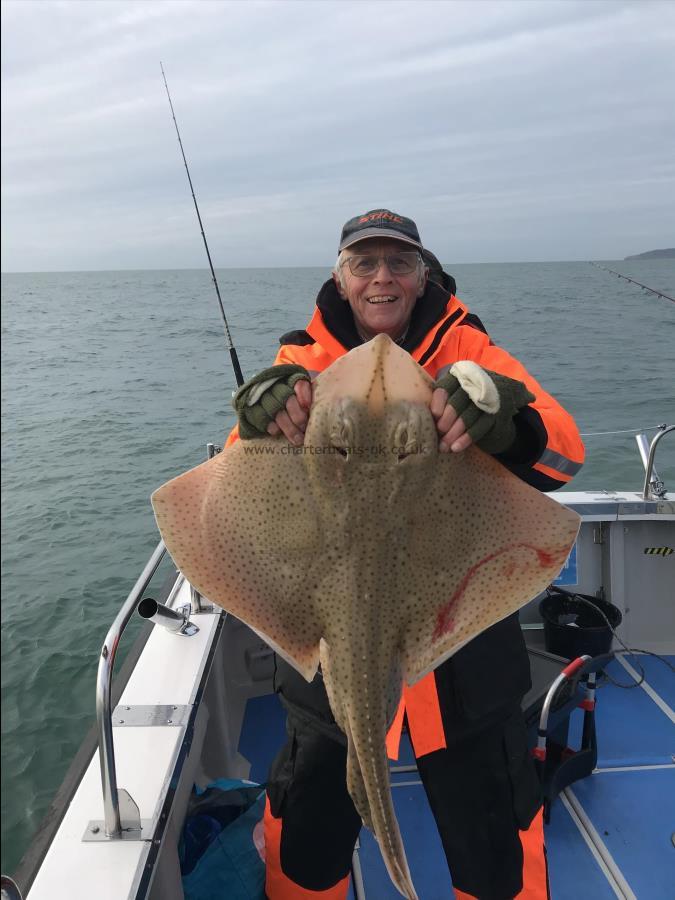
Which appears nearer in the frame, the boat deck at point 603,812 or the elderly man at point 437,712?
the elderly man at point 437,712

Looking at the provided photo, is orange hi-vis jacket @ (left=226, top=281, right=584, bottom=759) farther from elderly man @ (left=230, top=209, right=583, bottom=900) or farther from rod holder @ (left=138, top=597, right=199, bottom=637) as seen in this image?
rod holder @ (left=138, top=597, right=199, bottom=637)

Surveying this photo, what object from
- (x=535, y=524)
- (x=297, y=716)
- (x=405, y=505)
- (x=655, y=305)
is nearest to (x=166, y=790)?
(x=297, y=716)

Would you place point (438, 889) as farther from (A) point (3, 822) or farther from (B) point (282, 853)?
(A) point (3, 822)

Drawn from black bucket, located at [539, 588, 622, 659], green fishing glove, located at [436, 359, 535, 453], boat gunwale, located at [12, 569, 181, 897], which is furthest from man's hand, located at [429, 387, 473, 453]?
black bucket, located at [539, 588, 622, 659]

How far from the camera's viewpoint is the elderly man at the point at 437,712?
2.40 meters

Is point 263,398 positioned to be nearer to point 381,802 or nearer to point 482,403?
point 482,403

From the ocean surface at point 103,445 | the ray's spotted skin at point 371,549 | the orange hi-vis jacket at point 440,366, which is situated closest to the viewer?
the ray's spotted skin at point 371,549

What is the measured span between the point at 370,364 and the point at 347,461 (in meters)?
0.30

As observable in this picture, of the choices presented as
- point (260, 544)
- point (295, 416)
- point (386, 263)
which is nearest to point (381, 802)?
point (260, 544)

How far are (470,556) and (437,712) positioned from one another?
2.59 ft

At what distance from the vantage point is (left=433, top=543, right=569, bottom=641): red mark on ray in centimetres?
191

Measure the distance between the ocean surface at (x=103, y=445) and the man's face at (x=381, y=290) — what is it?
137 centimetres

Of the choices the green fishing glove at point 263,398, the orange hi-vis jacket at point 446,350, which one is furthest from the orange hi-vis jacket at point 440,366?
the green fishing glove at point 263,398

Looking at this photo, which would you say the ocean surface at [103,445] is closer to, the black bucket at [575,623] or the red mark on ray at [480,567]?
the red mark on ray at [480,567]
